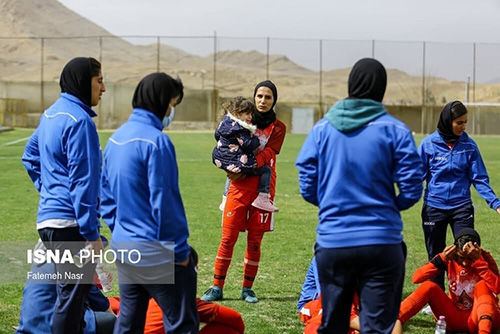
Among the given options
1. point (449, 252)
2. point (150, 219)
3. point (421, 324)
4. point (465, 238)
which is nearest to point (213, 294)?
point (421, 324)

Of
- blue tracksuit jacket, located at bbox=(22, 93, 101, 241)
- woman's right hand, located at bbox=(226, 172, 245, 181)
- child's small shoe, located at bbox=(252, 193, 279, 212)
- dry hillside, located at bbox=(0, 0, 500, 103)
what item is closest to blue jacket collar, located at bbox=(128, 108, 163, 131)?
blue tracksuit jacket, located at bbox=(22, 93, 101, 241)

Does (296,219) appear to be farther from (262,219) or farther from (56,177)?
(56,177)

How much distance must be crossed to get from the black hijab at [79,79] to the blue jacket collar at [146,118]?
755mm

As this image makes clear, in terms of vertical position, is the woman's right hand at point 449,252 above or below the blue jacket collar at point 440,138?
below

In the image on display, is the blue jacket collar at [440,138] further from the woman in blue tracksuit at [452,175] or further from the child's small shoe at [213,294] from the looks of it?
the child's small shoe at [213,294]

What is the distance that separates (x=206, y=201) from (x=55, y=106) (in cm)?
993

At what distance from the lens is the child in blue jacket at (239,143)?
298 inches

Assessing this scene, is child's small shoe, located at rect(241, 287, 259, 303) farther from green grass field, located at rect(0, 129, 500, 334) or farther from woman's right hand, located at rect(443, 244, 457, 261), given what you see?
woman's right hand, located at rect(443, 244, 457, 261)

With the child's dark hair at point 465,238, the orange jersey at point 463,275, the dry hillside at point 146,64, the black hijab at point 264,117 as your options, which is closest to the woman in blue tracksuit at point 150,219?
the orange jersey at point 463,275

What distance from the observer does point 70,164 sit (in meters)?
5.14

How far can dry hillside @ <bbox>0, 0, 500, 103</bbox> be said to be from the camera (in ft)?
291

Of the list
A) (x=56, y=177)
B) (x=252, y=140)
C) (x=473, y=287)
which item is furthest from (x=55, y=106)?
(x=473, y=287)

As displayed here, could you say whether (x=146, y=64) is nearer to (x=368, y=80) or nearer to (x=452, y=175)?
(x=452, y=175)

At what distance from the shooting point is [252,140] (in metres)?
7.62
